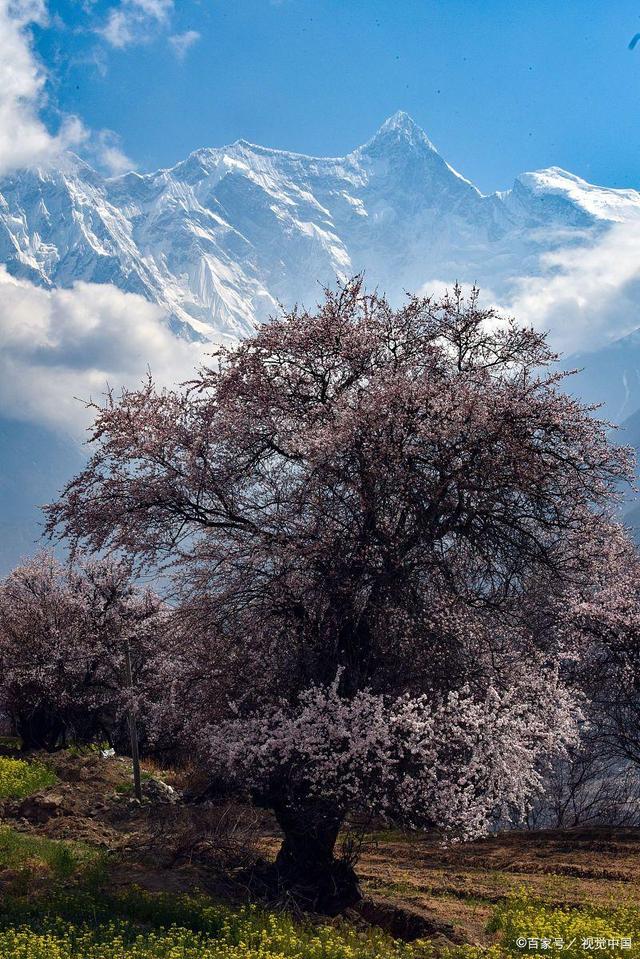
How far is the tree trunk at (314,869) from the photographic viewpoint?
11906 mm

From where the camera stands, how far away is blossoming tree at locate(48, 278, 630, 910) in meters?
11.0

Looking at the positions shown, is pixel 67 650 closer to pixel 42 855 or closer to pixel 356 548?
pixel 42 855

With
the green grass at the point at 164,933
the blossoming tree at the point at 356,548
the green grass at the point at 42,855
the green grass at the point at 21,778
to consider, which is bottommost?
the green grass at the point at 164,933

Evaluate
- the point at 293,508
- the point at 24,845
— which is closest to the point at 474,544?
the point at 293,508

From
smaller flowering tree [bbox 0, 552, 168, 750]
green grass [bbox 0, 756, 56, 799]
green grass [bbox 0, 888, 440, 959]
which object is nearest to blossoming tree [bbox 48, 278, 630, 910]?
green grass [bbox 0, 888, 440, 959]

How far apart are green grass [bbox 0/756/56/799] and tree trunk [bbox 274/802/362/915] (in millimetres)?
9994

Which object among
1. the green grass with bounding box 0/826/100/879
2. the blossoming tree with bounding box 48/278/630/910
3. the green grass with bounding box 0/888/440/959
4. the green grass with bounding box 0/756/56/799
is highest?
the blossoming tree with bounding box 48/278/630/910

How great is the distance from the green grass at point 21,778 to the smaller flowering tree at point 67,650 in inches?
201

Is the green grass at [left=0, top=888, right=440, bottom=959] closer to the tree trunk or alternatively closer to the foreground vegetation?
the foreground vegetation

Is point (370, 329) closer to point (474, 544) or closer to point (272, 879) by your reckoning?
point (474, 544)

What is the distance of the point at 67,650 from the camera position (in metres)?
30.4

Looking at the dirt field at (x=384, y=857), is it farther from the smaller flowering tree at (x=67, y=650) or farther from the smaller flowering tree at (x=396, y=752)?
the smaller flowering tree at (x=67, y=650)

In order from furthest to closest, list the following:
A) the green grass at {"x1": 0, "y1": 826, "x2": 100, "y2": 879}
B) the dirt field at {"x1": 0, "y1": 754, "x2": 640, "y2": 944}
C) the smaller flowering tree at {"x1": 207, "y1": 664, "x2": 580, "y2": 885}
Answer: the dirt field at {"x1": 0, "y1": 754, "x2": 640, "y2": 944} → the green grass at {"x1": 0, "y1": 826, "x2": 100, "y2": 879} → the smaller flowering tree at {"x1": 207, "y1": 664, "x2": 580, "y2": 885}

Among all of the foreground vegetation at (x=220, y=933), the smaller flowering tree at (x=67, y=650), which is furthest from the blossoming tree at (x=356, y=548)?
the smaller flowering tree at (x=67, y=650)
